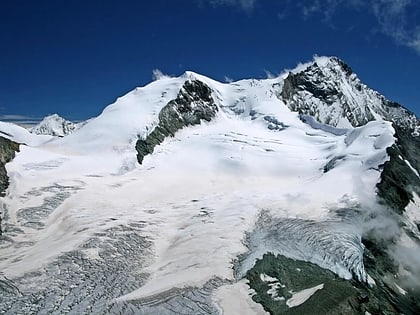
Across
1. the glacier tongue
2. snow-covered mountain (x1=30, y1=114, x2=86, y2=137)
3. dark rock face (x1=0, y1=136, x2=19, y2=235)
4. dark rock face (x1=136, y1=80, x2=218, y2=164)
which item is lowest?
the glacier tongue

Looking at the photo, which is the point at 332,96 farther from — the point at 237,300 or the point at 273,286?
the point at 237,300

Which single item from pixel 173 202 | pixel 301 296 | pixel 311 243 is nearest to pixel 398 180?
pixel 311 243

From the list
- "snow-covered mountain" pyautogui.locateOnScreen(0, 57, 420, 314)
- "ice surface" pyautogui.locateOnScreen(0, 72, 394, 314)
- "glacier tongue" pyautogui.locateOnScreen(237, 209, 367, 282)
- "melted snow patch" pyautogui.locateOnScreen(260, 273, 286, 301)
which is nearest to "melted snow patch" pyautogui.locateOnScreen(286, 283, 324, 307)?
"snow-covered mountain" pyautogui.locateOnScreen(0, 57, 420, 314)

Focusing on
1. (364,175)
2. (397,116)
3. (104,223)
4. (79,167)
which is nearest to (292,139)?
(364,175)

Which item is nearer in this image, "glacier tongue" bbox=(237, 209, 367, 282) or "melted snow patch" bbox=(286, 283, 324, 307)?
"melted snow patch" bbox=(286, 283, 324, 307)

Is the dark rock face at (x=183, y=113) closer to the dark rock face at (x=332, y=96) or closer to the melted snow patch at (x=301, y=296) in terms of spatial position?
the dark rock face at (x=332, y=96)

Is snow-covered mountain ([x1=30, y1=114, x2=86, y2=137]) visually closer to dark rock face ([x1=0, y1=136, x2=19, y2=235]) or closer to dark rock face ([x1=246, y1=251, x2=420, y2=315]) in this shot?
dark rock face ([x1=0, y1=136, x2=19, y2=235])

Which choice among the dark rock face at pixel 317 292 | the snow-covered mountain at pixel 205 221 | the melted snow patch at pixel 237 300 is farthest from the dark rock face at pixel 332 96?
the melted snow patch at pixel 237 300
